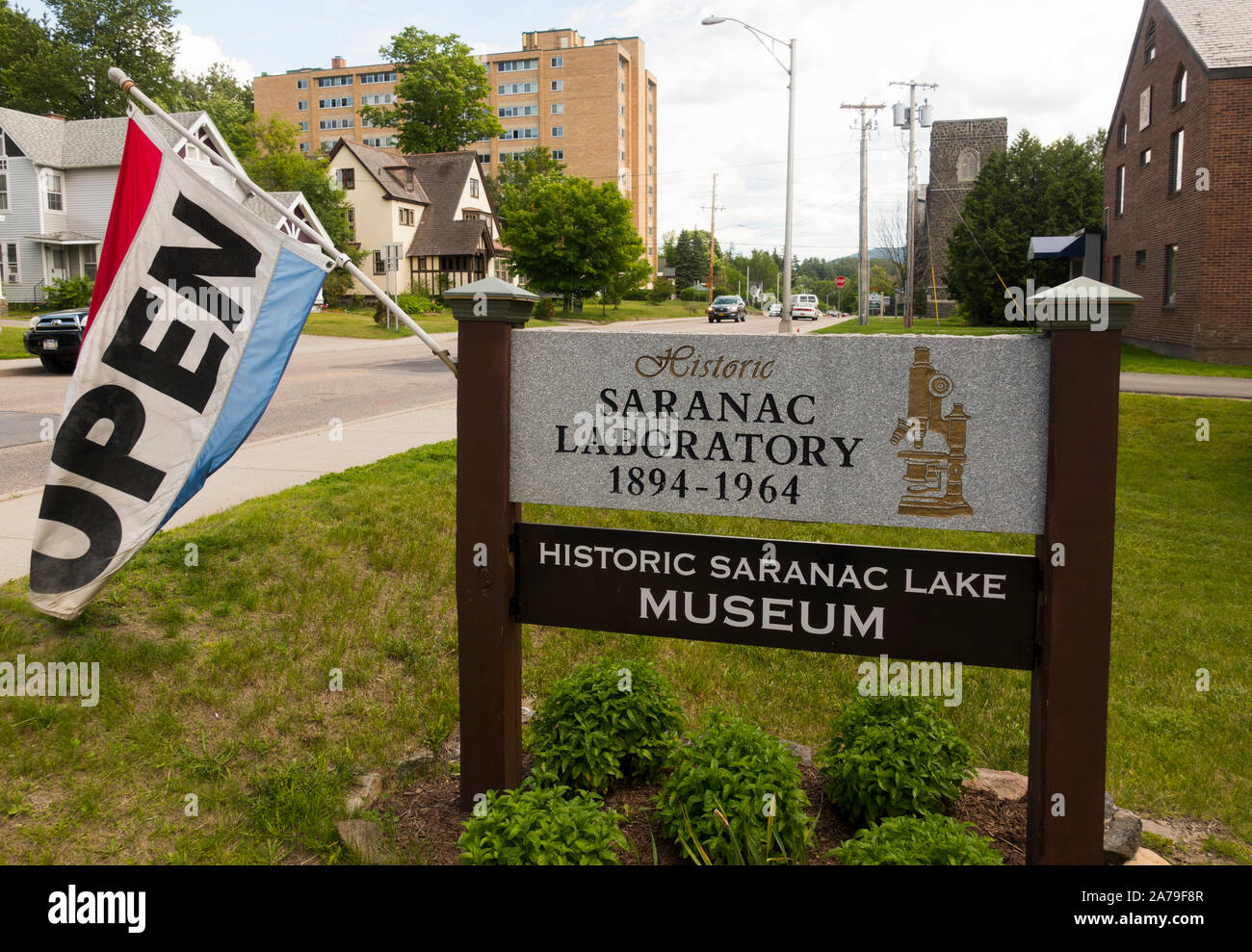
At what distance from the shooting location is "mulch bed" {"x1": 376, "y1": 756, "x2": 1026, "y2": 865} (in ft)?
11.6

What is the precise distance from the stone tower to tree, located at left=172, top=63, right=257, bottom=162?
46.8 m

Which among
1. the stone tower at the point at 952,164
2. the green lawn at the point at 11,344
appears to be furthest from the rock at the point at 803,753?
the stone tower at the point at 952,164

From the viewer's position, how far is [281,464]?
966 centimetres

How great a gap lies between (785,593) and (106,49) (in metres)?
75.1

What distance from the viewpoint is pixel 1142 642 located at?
620cm

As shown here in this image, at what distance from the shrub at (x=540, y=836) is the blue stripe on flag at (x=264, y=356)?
6.84 feet

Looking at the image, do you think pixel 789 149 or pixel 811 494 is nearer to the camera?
pixel 811 494

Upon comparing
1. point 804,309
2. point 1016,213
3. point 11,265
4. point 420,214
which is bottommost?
point 804,309

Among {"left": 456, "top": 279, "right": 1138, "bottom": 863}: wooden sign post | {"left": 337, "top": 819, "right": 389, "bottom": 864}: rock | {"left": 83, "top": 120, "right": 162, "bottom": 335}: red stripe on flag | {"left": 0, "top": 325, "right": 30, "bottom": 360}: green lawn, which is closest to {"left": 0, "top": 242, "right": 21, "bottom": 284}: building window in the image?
{"left": 0, "top": 325, "right": 30, "bottom": 360}: green lawn

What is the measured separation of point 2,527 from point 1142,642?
7.82 metres

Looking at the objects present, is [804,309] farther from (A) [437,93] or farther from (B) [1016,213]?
(A) [437,93]

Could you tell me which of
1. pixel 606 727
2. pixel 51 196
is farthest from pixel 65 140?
pixel 606 727

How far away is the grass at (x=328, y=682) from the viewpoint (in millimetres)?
3984
